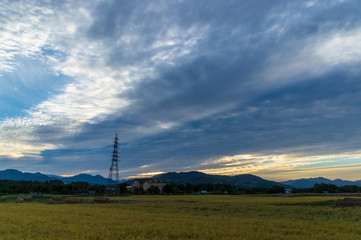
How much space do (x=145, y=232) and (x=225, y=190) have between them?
12714cm

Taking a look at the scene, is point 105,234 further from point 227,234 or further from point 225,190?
point 225,190

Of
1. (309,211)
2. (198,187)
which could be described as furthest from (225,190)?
→ (309,211)

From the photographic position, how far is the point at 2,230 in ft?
58.9

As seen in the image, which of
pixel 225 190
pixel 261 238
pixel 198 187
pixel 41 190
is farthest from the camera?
pixel 198 187

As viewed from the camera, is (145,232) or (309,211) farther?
(309,211)

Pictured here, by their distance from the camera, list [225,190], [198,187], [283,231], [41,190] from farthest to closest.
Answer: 1. [198,187]
2. [225,190]
3. [41,190]
4. [283,231]

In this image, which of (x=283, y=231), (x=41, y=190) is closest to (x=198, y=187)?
(x=41, y=190)

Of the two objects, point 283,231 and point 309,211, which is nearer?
point 283,231

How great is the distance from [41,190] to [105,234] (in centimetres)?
12103

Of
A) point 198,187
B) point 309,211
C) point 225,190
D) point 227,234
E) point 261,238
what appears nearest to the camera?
point 261,238

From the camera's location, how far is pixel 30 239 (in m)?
14.9

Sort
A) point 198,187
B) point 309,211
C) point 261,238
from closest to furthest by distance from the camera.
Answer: point 261,238 < point 309,211 < point 198,187

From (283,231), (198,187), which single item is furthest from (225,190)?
(283,231)

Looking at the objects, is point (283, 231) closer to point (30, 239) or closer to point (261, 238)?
point (261, 238)
